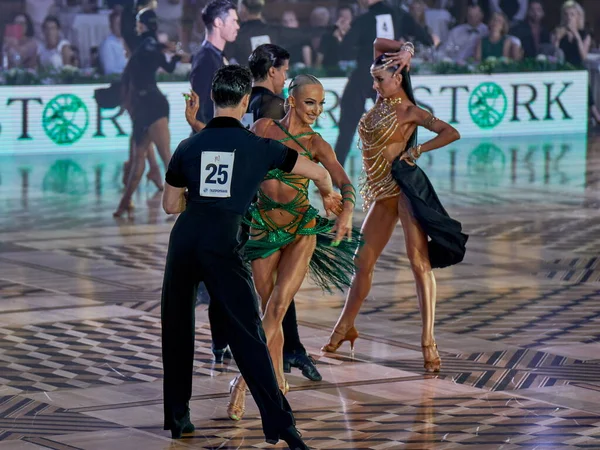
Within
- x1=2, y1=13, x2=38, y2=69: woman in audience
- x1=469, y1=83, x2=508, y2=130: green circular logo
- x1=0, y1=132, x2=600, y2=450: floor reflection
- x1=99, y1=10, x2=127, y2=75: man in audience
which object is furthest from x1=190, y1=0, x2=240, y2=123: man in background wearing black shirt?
x1=469, y1=83, x2=508, y2=130: green circular logo

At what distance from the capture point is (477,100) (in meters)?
25.0

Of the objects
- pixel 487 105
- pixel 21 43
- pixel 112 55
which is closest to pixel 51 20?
pixel 21 43

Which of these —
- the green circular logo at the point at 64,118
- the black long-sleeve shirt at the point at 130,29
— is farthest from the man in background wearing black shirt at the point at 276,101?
the green circular logo at the point at 64,118

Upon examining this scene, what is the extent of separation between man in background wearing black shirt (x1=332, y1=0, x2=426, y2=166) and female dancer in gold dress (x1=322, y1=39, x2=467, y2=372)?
33.1 ft

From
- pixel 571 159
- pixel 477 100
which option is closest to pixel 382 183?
pixel 571 159

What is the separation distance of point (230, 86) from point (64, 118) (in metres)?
15.5

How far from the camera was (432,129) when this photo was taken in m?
7.84

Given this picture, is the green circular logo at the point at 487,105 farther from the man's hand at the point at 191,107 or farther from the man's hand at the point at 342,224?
A: the man's hand at the point at 342,224

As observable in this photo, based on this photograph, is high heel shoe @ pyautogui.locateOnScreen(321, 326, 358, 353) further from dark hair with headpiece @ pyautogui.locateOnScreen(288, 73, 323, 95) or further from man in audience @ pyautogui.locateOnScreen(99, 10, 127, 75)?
man in audience @ pyautogui.locateOnScreen(99, 10, 127, 75)

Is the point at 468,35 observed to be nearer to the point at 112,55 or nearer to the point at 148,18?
the point at 112,55

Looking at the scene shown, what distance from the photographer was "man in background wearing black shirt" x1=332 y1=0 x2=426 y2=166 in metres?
18.3

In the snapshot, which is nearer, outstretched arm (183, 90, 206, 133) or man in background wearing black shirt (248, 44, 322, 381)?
outstretched arm (183, 90, 206, 133)

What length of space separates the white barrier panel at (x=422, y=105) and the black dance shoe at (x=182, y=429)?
14373mm

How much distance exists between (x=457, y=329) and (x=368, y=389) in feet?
5.80
